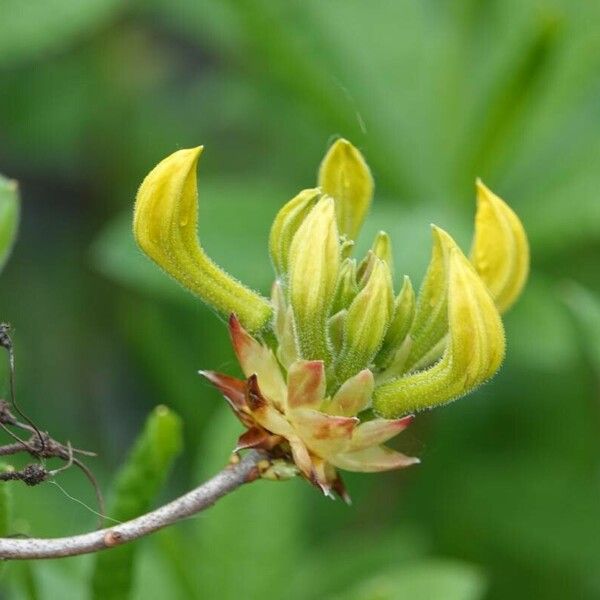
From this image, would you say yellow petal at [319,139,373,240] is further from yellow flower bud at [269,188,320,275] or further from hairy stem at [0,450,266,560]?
hairy stem at [0,450,266,560]

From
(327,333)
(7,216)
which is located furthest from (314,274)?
(7,216)

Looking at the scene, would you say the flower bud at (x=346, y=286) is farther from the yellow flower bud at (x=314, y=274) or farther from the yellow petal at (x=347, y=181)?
the yellow petal at (x=347, y=181)

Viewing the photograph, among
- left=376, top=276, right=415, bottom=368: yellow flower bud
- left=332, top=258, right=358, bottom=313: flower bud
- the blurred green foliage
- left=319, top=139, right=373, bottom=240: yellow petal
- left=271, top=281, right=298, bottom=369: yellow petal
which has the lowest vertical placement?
the blurred green foliage

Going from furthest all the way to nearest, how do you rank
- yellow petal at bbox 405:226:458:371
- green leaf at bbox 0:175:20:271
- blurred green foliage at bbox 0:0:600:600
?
blurred green foliage at bbox 0:0:600:600, green leaf at bbox 0:175:20:271, yellow petal at bbox 405:226:458:371

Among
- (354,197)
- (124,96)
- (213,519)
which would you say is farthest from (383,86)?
(354,197)

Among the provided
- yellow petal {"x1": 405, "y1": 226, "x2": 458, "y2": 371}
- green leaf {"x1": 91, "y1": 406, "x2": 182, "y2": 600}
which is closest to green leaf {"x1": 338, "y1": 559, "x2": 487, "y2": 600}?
green leaf {"x1": 91, "y1": 406, "x2": 182, "y2": 600}

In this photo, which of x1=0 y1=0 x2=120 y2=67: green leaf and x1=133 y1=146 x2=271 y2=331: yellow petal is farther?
x1=0 y1=0 x2=120 y2=67: green leaf

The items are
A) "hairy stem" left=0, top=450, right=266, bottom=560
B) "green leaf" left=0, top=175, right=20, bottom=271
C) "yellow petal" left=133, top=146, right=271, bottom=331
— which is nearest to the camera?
"hairy stem" left=0, top=450, right=266, bottom=560

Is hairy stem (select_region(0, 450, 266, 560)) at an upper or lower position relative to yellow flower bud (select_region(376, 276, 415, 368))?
lower
